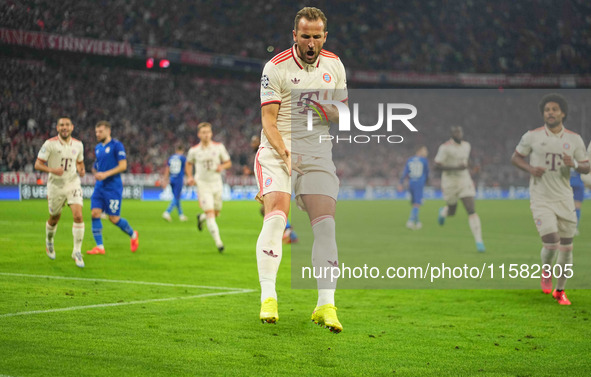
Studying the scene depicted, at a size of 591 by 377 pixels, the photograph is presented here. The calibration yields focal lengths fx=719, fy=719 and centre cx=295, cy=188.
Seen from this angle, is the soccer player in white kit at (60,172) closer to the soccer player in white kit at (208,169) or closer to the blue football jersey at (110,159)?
the blue football jersey at (110,159)

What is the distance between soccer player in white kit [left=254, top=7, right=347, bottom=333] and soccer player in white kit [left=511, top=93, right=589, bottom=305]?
11.5 ft

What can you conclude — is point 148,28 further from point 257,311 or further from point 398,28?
point 257,311

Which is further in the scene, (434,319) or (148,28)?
(148,28)

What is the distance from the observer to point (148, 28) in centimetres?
3838

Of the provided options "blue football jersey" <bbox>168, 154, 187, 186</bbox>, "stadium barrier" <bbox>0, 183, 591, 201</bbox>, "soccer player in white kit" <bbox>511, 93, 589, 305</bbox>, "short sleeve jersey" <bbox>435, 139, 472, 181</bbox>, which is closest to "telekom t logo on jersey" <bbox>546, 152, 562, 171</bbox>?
"soccer player in white kit" <bbox>511, 93, 589, 305</bbox>

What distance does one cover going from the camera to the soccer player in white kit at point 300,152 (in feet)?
17.7

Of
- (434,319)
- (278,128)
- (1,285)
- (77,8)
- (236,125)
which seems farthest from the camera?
(236,125)

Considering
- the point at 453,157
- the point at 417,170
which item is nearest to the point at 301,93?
the point at 453,157

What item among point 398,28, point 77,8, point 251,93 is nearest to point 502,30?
point 398,28

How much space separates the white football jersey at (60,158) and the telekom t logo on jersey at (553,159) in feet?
22.8

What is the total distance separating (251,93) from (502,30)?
1974 centimetres

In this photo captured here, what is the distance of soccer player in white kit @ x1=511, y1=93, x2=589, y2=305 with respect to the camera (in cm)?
809

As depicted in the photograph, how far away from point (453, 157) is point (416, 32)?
125 feet

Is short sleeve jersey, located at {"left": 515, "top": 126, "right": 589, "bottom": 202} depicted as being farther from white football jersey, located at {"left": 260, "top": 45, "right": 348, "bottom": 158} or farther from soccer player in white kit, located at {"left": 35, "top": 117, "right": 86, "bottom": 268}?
soccer player in white kit, located at {"left": 35, "top": 117, "right": 86, "bottom": 268}
